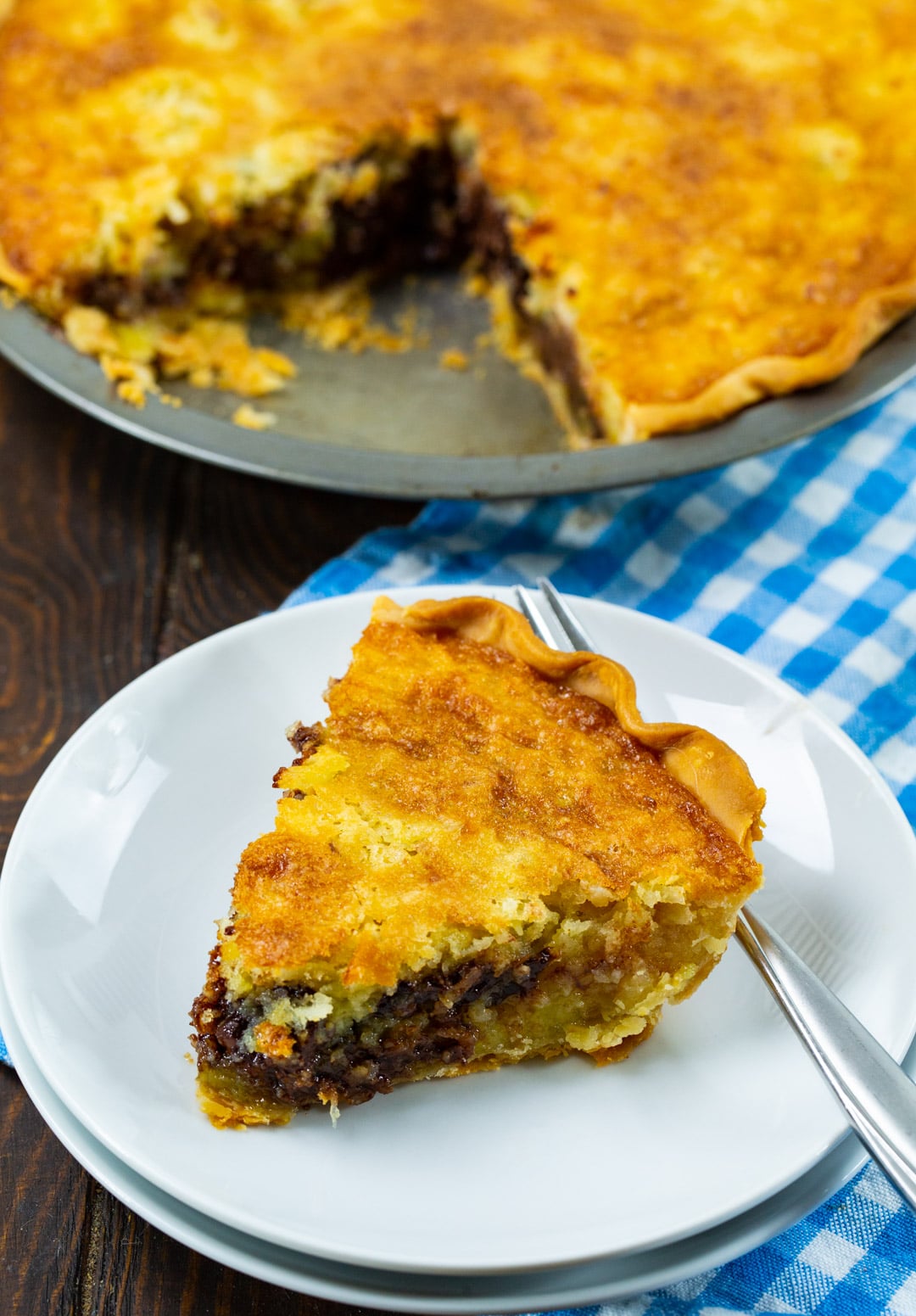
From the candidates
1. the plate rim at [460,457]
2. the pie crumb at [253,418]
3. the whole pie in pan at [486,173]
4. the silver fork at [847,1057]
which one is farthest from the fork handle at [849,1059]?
the pie crumb at [253,418]

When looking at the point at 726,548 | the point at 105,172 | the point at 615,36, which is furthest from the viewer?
the point at 615,36

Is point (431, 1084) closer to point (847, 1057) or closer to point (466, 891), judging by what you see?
point (466, 891)

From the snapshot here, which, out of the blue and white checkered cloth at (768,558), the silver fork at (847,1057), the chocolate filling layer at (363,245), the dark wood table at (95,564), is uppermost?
the chocolate filling layer at (363,245)

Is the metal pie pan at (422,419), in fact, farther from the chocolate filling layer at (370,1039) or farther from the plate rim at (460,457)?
the chocolate filling layer at (370,1039)

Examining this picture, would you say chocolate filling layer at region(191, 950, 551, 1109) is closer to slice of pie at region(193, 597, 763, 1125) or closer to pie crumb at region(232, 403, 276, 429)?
slice of pie at region(193, 597, 763, 1125)

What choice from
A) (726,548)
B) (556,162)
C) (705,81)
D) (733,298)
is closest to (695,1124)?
(726,548)

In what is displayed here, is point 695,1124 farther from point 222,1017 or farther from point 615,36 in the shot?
point 615,36
